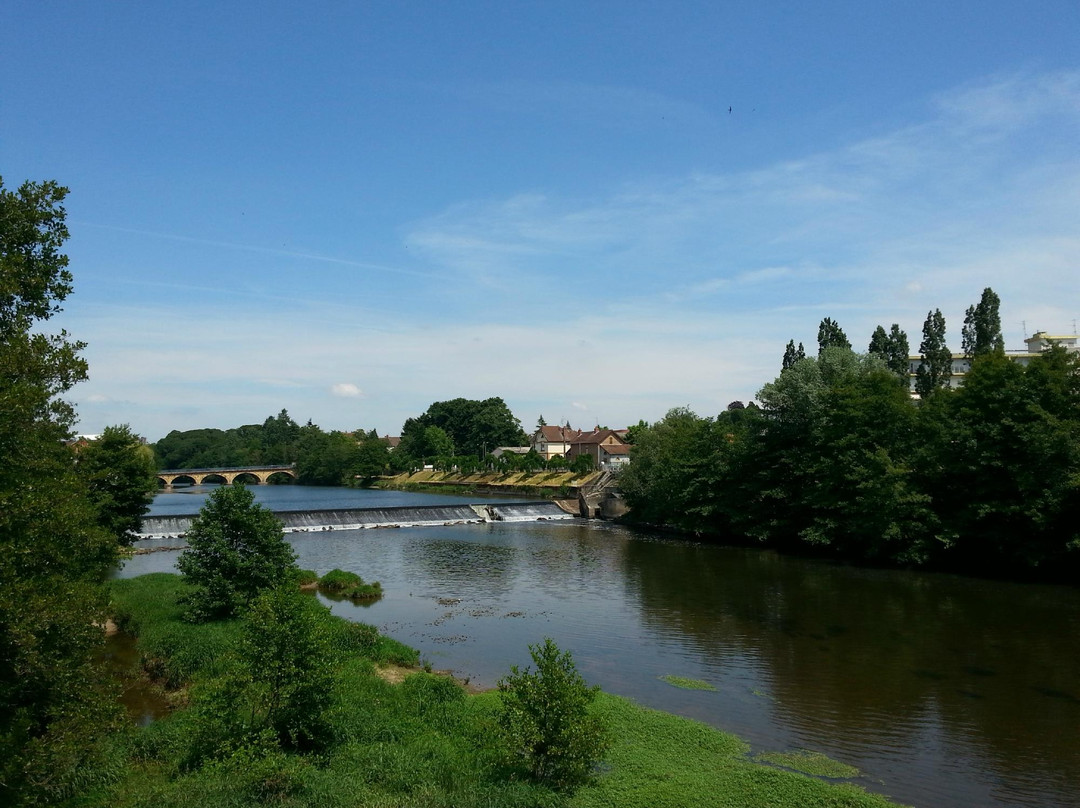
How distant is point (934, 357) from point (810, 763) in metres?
69.7

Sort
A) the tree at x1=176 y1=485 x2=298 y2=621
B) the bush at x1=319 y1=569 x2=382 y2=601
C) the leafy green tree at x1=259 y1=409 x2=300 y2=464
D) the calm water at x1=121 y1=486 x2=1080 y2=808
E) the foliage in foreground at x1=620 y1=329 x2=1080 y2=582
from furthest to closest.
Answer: the leafy green tree at x1=259 y1=409 x2=300 y2=464
the foliage in foreground at x1=620 y1=329 x2=1080 y2=582
the bush at x1=319 y1=569 x2=382 y2=601
the tree at x1=176 y1=485 x2=298 y2=621
the calm water at x1=121 y1=486 x2=1080 y2=808

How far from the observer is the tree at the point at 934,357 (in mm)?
73812

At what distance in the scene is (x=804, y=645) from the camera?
82.3 feet

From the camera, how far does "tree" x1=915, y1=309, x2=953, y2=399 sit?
73.8 m

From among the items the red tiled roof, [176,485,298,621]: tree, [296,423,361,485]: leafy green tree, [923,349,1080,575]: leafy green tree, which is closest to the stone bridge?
[296,423,361,485]: leafy green tree

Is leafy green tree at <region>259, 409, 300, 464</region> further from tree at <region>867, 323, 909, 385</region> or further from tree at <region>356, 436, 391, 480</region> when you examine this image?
tree at <region>867, 323, 909, 385</region>

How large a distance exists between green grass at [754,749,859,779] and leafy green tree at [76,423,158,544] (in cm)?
3321

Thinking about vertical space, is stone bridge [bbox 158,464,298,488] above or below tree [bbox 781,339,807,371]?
below

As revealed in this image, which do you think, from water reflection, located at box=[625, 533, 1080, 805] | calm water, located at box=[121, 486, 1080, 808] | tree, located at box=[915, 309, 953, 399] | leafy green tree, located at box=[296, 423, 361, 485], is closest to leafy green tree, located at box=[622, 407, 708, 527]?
calm water, located at box=[121, 486, 1080, 808]

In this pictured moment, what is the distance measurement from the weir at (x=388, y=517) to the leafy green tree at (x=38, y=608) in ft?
151

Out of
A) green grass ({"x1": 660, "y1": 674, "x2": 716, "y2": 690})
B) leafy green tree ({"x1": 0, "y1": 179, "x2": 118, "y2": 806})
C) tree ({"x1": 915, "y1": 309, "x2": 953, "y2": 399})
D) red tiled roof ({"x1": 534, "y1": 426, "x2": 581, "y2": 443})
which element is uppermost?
tree ({"x1": 915, "y1": 309, "x2": 953, "y2": 399})

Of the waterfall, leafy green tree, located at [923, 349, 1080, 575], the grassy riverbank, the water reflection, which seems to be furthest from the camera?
the waterfall

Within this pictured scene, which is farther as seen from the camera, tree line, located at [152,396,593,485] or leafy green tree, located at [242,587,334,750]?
tree line, located at [152,396,593,485]

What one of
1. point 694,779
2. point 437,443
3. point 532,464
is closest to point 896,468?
point 694,779
